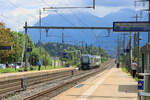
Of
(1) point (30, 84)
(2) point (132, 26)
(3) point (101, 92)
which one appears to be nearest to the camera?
(3) point (101, 92)

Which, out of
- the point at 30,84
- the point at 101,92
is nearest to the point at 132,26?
the point at 101,92

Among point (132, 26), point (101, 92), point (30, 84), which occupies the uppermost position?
point (132, 26)

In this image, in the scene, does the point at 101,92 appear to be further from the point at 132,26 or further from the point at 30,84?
the point at 30,84

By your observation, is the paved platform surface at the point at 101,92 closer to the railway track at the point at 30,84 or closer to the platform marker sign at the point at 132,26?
the railway track at the point at 30,84

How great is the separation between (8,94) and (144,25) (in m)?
9.77

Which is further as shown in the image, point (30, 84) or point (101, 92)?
point (30, 84)

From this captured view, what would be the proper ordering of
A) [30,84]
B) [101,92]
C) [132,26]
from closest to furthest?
[101,92], [132,26], [30,84]

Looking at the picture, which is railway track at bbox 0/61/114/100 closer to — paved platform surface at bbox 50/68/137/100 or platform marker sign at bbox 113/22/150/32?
paved platform surface at bbox 50/68/137/100

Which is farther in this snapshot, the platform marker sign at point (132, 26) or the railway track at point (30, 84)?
the platform marker sign at point (132, 26)

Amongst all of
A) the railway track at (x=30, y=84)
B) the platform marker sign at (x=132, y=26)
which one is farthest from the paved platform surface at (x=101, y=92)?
the platform marker sign at (x=132, y=26)

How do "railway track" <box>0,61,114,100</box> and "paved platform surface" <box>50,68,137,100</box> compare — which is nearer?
"paved platform surface" <box>50,68,137,100</box>

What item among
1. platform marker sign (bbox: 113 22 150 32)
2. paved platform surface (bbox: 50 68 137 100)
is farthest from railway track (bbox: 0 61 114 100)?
platform marker sign (bbox: 113 22 150 32)

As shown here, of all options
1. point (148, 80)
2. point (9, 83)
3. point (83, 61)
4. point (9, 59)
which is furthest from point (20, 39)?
point (148, 80)

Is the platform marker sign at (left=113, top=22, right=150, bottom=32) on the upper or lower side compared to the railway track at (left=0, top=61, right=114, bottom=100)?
upper
